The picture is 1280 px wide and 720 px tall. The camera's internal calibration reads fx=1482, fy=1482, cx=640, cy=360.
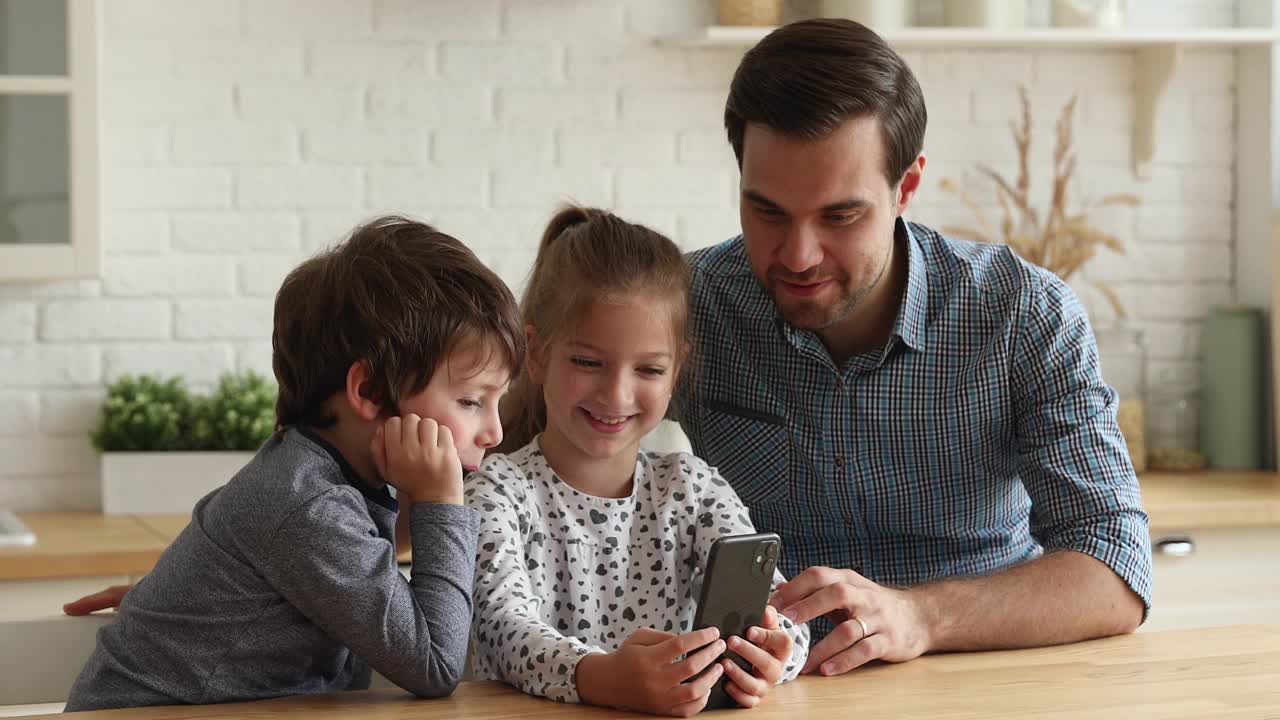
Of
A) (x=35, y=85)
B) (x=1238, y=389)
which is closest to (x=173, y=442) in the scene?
(x=35, y=85)

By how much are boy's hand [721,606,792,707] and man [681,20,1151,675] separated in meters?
0.33

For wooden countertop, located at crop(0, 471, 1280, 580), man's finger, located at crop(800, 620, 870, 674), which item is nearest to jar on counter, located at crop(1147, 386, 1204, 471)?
wooden countertop, located at crop(0, 471, 1280, 580)

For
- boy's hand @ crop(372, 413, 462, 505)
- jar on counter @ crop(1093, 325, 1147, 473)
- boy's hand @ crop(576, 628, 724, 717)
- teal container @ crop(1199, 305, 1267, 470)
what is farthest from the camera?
jar on counter @ crop(1093, 325, 1147, 473)

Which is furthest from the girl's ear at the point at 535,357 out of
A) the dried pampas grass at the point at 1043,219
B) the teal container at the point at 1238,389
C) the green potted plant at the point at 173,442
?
the teal container at the point at 1238,389

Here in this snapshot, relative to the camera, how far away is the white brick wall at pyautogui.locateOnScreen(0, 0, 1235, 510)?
123 inches

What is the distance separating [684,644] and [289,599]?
1.20 feet

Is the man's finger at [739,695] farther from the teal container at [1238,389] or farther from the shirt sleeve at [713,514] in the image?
the teal container at [1238,389]

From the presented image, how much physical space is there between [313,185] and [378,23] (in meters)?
0.38

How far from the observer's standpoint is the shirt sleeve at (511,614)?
1346mm

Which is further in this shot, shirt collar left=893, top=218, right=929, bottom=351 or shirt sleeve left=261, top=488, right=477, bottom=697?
shirt collar left=893, top=218, right=929, bottom=351

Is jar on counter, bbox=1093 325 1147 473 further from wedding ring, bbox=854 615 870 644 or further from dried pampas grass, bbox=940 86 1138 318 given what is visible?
wedding ring, bbox=854 615 870 644

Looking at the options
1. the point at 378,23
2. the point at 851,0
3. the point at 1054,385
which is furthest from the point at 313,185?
the point at 1054,385

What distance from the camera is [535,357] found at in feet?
5.49

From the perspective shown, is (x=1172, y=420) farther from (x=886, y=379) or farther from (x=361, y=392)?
(x=361, y=392)
